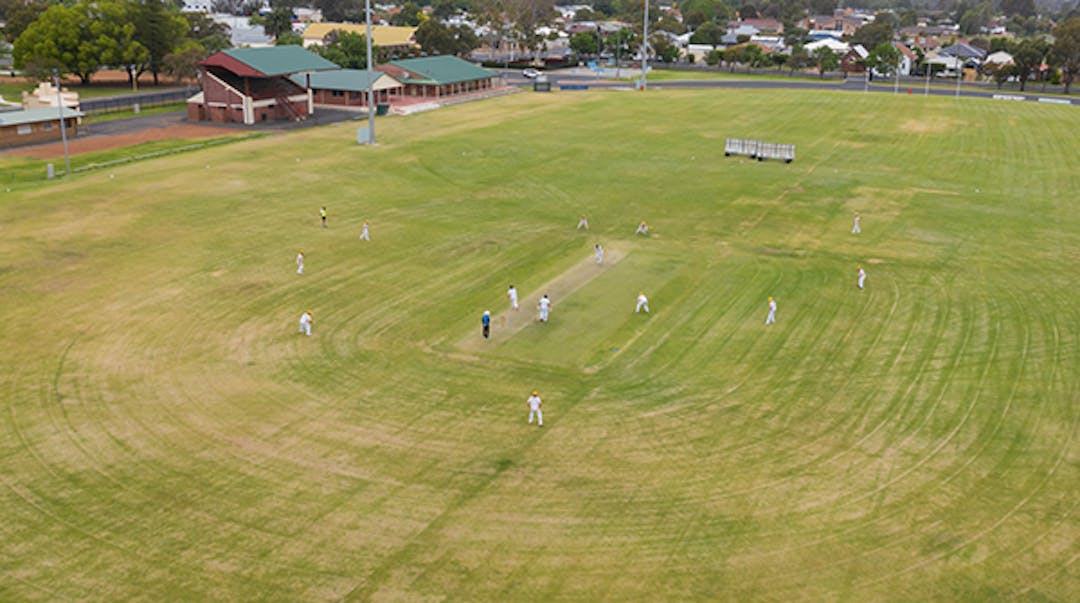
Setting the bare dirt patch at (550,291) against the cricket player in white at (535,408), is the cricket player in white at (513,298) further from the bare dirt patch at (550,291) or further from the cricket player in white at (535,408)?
the cricket player in white at (535,408)

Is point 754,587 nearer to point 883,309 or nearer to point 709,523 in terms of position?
point 709,523

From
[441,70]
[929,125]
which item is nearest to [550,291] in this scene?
[929,125]

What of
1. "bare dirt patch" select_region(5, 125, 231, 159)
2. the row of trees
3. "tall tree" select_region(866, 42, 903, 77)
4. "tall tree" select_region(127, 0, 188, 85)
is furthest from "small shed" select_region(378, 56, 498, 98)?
"tall tree" select_region(866, 42, 903, 77)

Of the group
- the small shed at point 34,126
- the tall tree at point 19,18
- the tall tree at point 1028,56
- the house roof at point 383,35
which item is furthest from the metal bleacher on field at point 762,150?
the house roof at point 383,35

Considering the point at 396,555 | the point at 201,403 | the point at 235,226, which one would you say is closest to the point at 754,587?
the point at 396,555

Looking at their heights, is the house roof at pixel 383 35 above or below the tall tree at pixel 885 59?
above

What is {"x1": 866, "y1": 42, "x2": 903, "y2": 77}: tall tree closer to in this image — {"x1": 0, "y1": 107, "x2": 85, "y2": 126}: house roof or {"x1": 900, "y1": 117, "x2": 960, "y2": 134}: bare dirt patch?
{"x1": 900, "y1": 117, "x2": 960, "y2": 134}: bare dirt patch
